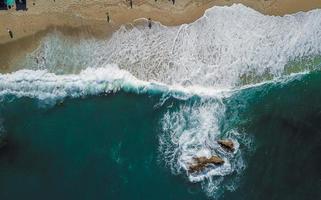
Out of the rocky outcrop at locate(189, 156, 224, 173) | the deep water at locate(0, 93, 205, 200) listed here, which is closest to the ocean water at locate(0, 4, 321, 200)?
the deep water at locate(0, 93, 205, 200)

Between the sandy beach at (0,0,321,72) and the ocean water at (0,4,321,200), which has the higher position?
the sandy beach at (0,0,321,72)

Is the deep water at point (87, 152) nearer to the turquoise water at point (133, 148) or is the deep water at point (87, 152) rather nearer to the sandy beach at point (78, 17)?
the turquoise water at point (133, 148)

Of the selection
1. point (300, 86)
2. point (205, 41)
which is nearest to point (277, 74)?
point (300, 86)

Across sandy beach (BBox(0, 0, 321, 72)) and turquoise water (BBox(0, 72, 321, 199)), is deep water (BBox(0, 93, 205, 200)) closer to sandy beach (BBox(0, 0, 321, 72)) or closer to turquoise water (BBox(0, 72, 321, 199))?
turquoise water (BBox(0, 72, 321, 199))

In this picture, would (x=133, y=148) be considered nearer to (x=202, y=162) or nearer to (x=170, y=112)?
(x=170, y=112)

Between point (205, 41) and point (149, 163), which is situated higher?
point (205, 41)

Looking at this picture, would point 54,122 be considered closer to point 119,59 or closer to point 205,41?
point 119,59
